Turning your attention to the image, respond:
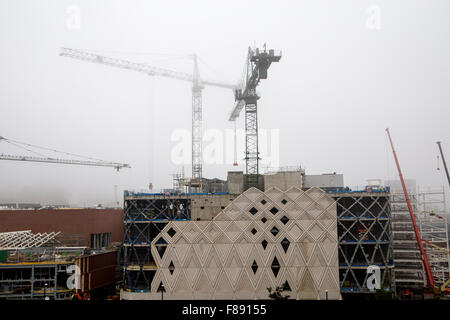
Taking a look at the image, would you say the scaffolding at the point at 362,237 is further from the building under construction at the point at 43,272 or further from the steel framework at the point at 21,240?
the steel framework at the point at 21,240

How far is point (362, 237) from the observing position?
160ft

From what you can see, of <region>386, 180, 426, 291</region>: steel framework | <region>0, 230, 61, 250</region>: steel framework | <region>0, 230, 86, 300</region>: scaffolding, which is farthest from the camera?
<region>386, 180, 426, 291</region>: steel framework

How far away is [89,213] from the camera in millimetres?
60938

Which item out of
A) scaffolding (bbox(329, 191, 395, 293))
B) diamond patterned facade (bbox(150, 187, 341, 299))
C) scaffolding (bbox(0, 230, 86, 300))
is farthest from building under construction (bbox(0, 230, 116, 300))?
scaffolding (bbox(329, 191, 395, 293))

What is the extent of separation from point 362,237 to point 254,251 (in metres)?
15.6

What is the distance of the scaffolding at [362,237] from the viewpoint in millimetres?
48312

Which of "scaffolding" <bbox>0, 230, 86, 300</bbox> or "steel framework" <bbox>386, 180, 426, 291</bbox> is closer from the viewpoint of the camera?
"scaffolding" <bbox>0, 230, 86, 300</bbox>

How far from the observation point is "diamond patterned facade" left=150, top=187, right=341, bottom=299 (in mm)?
46406

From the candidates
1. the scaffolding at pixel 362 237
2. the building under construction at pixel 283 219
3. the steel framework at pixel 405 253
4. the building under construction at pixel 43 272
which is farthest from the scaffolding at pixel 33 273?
the steel framework at pixel 405 253

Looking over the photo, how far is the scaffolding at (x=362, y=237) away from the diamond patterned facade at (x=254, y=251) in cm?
295

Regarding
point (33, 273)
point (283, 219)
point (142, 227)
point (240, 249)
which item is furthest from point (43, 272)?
point (283, 219)

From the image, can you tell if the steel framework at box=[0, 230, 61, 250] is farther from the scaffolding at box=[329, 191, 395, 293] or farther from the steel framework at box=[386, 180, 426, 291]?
the steel framework at box=[386, 180, 426, 291]

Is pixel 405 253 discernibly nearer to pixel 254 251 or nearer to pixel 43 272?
pixel 254 251

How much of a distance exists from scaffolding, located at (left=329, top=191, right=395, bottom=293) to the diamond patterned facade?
2954 mm
